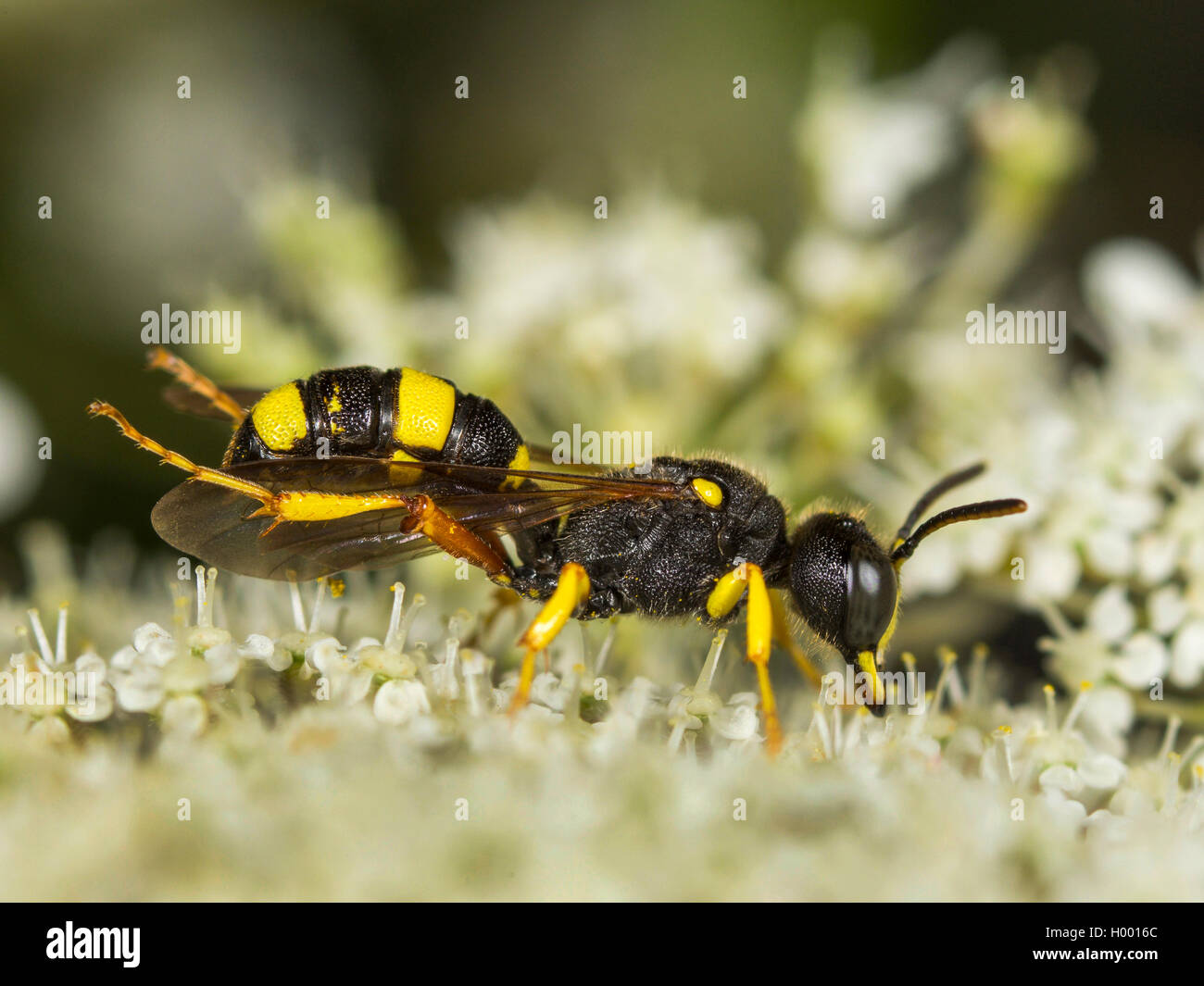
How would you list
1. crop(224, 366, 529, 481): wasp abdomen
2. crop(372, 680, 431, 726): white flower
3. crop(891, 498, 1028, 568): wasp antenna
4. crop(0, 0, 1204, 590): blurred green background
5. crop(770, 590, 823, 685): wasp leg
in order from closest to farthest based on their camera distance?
1. crop(372, 680, 431, 726): white flower
2. crop(224, 366, 529, 481): wasp abdomen
3. crop(891, 498, 1028, 568): wasp antenna
4. crop(770, 590, 823, 685): wasp leg
5. crop(0, 0, 1204, 590): blurred green background

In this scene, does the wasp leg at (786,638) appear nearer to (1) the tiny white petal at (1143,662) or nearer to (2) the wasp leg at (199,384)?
(1) the tiny white petal at (1143,662)

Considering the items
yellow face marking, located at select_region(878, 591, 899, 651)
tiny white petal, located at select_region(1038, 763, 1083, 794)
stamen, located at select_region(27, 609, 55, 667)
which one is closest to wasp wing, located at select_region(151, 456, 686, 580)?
stamen, located at select_region(27, 609, 55, 667)

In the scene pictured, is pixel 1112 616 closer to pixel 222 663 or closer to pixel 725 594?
pixel 725 594

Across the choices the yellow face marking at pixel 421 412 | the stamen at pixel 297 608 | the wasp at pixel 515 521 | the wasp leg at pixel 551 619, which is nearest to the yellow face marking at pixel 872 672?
the wasp at pixel 515 521

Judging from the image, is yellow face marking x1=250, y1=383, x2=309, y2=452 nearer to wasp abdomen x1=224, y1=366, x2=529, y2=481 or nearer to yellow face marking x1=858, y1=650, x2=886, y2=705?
wasp abdomen x1=224, y1=366, x2=529, y2=481

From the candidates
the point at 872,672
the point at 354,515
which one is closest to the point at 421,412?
the point at 354,515
